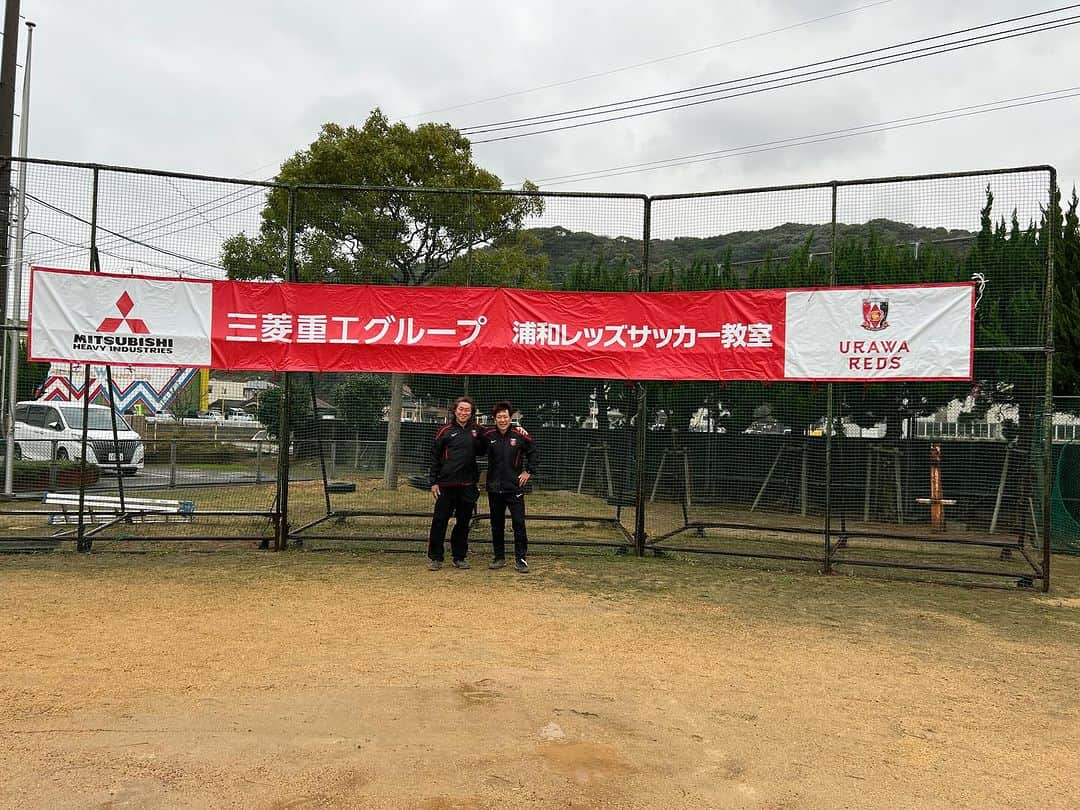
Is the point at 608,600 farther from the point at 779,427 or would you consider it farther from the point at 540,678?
the point at 779,427

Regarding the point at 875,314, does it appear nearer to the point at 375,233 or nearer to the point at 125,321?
the point at 375,233

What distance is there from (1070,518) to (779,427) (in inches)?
155

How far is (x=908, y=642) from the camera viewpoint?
Answer: 562 centimetres

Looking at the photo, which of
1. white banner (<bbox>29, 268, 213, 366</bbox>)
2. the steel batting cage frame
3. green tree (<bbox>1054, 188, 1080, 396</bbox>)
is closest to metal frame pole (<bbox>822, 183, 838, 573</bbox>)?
the steel batting cage frame

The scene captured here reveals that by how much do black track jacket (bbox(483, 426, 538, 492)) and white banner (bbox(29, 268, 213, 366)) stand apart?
3.15 metres

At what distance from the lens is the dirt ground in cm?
325

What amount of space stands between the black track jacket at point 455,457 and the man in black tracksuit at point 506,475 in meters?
Answer: 0.18

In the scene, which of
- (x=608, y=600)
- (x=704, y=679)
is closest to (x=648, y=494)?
(x=608, y=600)

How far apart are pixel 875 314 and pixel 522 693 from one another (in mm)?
5419

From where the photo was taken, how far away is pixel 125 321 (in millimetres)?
7816

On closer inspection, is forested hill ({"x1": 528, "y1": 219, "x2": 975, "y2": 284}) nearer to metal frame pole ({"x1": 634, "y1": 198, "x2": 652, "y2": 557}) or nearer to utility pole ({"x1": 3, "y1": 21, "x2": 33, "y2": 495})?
metal frame pole ({"x1": 634, "y1": 198, "x2": 652, "y2": 557})

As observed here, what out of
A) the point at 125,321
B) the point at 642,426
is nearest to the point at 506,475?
the point at 642,426

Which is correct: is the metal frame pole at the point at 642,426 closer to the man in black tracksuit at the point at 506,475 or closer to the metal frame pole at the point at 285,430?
the man in black tracksuit at the point at 506,475

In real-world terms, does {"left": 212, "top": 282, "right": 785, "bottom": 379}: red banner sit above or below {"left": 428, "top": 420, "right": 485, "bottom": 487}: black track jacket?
above
